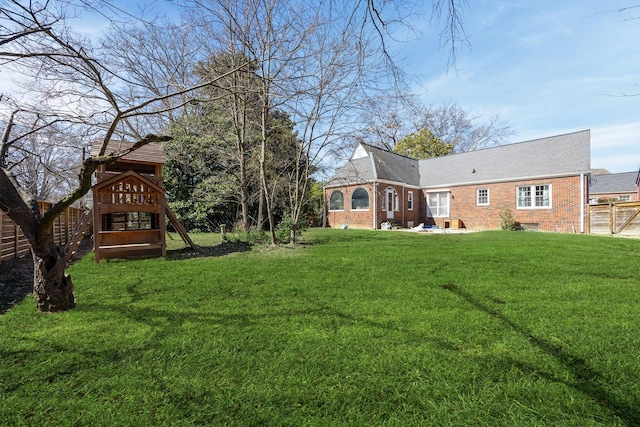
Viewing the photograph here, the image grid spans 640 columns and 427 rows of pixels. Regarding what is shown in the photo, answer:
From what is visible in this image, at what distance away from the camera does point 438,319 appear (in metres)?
3.13

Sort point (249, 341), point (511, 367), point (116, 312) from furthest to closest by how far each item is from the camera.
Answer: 1. point (116, 312)
2. point (249, 341)
3. point (511, 367)

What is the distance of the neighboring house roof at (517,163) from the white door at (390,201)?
10.1ft

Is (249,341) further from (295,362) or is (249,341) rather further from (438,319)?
(438,319)

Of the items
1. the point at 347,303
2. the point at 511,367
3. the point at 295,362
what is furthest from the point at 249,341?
the point at 511,367

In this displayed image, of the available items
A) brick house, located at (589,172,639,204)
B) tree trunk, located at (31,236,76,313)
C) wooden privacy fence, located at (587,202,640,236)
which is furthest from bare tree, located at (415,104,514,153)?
tree trunk, located at (31,236,76,313)

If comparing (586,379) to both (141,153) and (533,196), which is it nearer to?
(141,153)

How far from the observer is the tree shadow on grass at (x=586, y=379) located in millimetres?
1730

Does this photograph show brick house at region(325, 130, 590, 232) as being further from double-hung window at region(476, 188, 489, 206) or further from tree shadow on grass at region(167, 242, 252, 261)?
tree shadow on grass at region(167, 242, 252, 261)

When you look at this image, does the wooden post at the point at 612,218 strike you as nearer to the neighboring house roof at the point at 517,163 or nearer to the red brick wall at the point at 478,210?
the red brick wall at the point at 478,210

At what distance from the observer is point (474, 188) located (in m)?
17.9

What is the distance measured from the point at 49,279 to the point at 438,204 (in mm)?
19808

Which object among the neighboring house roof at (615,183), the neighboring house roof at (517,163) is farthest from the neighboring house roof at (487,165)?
the neighboring house roof at (615,183)

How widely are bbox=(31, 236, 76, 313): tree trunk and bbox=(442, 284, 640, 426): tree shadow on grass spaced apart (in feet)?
15.5

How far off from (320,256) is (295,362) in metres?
4.93
